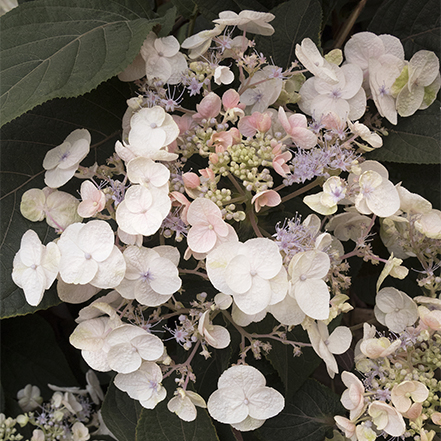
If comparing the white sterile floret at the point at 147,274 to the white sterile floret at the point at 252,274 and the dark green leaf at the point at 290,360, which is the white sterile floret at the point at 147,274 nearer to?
the white sterile floret at the point at 252,274

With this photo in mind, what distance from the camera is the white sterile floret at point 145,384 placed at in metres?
0.61

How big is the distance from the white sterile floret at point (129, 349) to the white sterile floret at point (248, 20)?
426 millimetres

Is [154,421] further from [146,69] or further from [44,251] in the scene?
[146,69]

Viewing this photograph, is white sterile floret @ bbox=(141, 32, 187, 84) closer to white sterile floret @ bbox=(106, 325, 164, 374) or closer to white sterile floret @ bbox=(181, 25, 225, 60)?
white sterile floret @ bbox=(181, 25, 225, 60)

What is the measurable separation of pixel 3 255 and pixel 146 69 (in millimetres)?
352

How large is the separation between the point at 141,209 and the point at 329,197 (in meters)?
0.22

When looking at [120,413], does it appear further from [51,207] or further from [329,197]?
[329,197]

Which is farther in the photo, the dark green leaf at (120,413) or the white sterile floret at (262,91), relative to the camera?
the dark green leaf at (120,413)

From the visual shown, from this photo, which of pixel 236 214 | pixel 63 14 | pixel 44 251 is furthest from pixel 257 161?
pixel 63 14

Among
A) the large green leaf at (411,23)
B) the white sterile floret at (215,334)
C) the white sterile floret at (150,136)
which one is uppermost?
the white sterile floret at (150,136)

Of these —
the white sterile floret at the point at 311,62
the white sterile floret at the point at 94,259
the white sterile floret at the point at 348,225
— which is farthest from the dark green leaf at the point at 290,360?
the white sterile floret at the point at 311,62

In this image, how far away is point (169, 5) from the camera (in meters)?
0.88

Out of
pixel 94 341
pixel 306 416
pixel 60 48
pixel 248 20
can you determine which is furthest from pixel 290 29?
pixel 306 416

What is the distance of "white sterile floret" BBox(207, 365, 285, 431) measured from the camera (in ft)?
1.98
